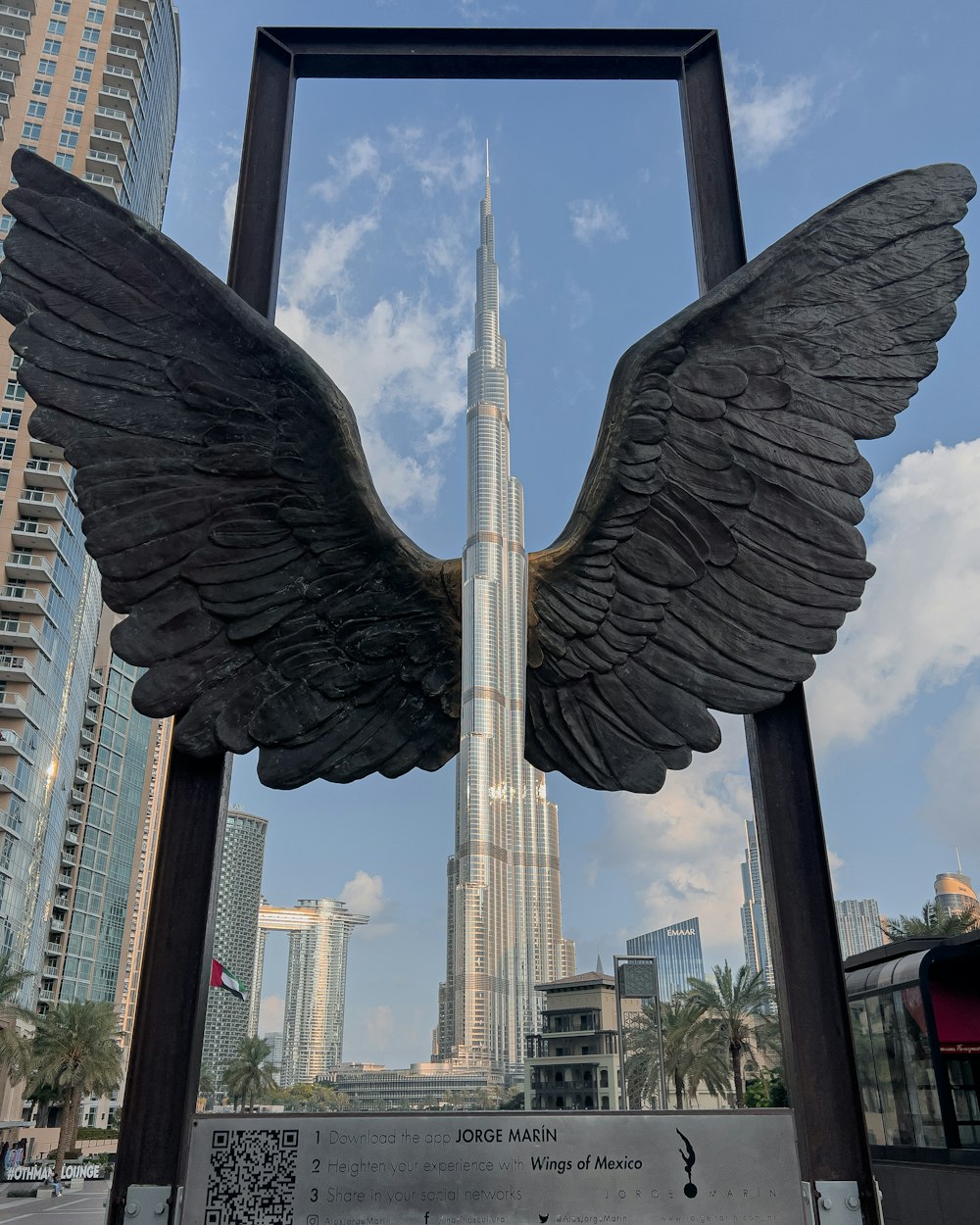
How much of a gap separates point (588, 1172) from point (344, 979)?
1.37 meters

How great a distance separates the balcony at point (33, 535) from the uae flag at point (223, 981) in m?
47.8

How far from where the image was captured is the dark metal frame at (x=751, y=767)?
14.1 feet

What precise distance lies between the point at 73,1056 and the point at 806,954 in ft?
128

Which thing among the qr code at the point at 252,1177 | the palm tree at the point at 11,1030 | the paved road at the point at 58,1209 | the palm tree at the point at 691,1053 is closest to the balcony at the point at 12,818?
the palm tree at the point at 11,1030

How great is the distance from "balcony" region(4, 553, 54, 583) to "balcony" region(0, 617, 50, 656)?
2.35m

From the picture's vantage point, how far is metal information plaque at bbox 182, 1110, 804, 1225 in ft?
13.1

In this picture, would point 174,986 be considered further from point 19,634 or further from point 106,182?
point 106,182

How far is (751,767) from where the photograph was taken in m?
5.17

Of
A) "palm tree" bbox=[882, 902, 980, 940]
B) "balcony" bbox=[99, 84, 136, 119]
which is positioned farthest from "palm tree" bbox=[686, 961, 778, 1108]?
"balcony" bbox=[99, 84, 136, 119]

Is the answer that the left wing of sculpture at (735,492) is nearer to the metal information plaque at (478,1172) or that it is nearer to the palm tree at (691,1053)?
the metal information plaque at (478,1172)

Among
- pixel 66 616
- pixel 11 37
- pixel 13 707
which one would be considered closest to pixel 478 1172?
pixel 13 707

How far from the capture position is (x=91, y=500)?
4.61m

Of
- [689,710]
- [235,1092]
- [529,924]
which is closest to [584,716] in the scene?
[689,710]

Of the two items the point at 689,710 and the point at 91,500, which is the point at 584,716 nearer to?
the point at 689,710
